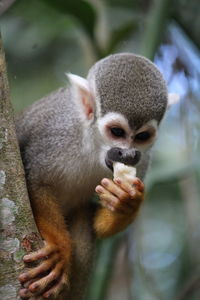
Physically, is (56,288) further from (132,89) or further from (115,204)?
(132,89)

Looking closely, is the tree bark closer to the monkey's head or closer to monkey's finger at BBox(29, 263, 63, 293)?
monkey's finger at BBox(29, 263, 63, 293)

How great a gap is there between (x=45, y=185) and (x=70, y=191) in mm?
253

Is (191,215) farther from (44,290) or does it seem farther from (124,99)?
(44,290)

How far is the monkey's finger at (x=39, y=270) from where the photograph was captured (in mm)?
2426

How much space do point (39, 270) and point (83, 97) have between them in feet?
3.85

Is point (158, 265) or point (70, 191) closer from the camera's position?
point (70, 191)

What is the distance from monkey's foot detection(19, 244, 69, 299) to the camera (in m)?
2.44

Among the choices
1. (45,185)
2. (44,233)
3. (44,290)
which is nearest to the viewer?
(44,290)

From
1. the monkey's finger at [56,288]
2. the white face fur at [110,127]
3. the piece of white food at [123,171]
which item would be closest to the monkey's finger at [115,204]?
the piece of white food at [123,171]

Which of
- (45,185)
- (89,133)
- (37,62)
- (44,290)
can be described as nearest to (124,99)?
(89,133)

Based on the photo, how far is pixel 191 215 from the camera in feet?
16.9

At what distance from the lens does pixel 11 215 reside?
7.98 ft

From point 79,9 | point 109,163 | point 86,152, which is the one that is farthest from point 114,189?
point 79,9

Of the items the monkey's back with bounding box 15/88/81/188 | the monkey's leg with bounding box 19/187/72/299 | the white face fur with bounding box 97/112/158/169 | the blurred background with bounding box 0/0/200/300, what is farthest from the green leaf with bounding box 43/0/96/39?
the monkey's leg with bounding box 19/187/72/299
